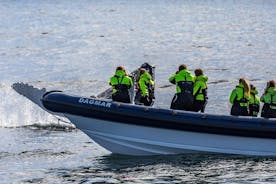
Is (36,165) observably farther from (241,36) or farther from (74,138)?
(241,36)

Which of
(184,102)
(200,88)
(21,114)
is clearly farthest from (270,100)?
(21,114)

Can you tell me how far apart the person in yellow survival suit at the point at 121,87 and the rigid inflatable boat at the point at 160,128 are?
68 cm

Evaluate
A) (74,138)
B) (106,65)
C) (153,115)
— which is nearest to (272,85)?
(153,115)

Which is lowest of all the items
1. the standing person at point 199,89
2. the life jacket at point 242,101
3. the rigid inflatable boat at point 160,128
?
the rigid inflatable boat at point 160,128

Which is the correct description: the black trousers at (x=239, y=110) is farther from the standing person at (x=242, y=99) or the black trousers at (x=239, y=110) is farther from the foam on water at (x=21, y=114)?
the foam on water at (x=21, y=114)

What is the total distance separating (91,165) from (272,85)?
12.9 ft

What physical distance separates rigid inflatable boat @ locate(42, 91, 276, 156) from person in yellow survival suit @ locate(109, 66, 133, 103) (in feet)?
2.23

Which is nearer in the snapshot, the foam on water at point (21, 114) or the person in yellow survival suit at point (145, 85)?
the person in yellow survival suit at point (145, 85)

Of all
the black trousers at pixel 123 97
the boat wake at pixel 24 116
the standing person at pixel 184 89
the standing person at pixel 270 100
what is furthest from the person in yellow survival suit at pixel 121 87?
the boat wake at pixel 24 116

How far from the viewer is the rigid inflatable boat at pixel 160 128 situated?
53.7 ft

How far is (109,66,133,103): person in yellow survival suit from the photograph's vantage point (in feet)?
57.7

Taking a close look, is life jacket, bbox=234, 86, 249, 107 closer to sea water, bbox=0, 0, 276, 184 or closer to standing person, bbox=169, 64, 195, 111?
standing person, bbox=169, 64, 195, 111

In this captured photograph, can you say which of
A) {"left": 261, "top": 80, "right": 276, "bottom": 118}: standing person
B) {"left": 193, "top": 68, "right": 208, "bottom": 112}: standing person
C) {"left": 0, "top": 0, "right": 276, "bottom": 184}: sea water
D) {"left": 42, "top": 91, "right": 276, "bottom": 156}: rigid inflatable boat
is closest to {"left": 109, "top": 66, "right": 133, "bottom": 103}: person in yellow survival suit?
{"left": 42, "top": 91, "right": 276, "bottom": 156}: rigid inflatable boat

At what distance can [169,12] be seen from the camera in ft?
194
